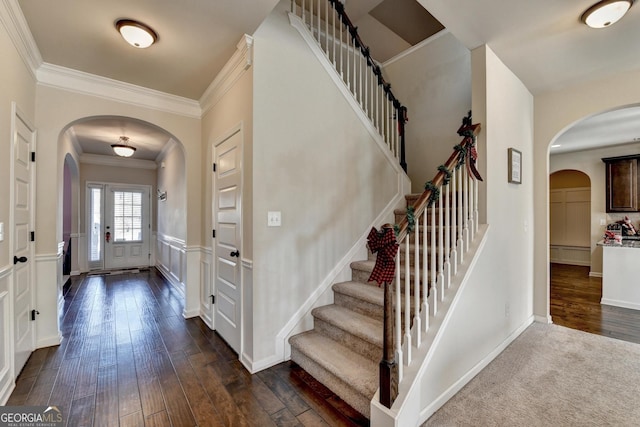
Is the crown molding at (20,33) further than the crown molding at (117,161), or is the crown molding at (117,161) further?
the crown molding at (117,161)

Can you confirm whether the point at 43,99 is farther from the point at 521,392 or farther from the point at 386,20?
the point at 521,392

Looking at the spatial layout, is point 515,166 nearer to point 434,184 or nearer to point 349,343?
point 434,184

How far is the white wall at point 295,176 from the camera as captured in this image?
2.35 m

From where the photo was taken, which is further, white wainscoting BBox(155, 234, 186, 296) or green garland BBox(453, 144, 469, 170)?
white wainscoting BBox(155, 234, 186, 296)

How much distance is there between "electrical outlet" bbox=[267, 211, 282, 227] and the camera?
2377 mm

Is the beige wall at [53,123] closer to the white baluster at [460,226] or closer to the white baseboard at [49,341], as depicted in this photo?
the white baseboard at [49,341]

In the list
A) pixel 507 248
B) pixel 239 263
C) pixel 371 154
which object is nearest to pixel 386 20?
pixel 371 154

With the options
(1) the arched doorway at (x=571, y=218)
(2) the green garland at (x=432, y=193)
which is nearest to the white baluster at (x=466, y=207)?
(2) the green garland at (x=432, y=193)

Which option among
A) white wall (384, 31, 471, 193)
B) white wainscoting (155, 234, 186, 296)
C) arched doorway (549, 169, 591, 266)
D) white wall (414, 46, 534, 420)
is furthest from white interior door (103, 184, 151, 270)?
arched doorway (549, 169, 591, 266)

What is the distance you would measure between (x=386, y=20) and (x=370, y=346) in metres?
4.57

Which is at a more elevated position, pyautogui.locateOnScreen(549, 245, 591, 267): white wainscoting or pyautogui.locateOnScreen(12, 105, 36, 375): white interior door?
pyautogui.locateOnScreen(12, 105, 36, 375): white interior door

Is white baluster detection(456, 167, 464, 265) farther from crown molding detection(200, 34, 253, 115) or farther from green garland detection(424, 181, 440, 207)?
crown molding detection(200, 34, 253, 115)

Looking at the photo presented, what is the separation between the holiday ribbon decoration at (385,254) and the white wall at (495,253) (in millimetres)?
712

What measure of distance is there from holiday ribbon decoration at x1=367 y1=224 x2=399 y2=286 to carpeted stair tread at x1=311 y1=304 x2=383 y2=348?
Answer: 2.27ft
